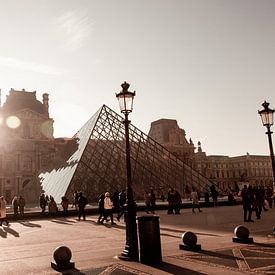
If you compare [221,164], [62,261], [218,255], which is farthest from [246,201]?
[221,164]

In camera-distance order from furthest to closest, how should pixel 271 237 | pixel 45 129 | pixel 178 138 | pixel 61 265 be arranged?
pixel 178 138
pixel 45 129
pixel 271 237
pixel 61 265

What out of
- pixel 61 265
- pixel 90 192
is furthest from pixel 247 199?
pixel 90 192

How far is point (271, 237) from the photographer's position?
326 inches

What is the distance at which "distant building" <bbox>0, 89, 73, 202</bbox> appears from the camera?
1905 inches

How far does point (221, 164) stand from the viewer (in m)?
91.9

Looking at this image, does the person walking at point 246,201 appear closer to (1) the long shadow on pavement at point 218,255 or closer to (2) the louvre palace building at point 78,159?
(1) the long shadow on pavement at point 218,255

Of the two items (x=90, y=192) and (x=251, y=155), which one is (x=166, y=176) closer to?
(x=90, y=192)

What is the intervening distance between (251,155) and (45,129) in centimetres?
6026

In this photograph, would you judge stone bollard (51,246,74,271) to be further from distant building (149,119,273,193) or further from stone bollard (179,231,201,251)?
distant building (149,119,273,193)

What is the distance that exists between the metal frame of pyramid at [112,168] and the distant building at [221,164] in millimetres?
43084

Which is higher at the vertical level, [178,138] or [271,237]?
[178,138]

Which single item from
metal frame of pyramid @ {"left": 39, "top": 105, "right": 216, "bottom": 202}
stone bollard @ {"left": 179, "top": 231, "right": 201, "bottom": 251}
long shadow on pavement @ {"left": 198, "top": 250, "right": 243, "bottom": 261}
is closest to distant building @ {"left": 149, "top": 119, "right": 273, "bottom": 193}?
metal frame of pyramid @ {"left": 39, "top": 105, "right": 216, "bottom": 202}

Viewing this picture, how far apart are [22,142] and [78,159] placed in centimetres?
2863

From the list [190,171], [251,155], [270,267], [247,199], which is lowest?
[270,267]
